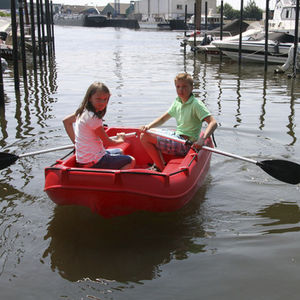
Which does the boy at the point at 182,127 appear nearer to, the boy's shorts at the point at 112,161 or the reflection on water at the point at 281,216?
the boy's shorts at the point at 112,161

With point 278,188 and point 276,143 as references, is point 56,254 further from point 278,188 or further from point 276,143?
point 276,143

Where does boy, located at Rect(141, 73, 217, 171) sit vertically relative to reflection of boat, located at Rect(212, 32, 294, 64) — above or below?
below

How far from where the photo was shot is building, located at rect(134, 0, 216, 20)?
99438mm

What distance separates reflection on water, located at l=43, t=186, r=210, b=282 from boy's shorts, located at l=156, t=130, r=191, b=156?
2.45 ft

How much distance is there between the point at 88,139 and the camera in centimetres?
478

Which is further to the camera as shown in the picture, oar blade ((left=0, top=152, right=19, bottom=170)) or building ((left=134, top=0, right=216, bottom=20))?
building ((left=134, top=0, right=216, bottom=20))

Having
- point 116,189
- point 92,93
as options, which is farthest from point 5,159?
point 116,189

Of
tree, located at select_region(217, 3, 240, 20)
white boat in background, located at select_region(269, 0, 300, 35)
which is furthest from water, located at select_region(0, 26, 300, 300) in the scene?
tree, located at select_region(217, 3, 240, 20)

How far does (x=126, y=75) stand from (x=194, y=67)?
5432mm

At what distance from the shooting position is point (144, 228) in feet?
16.0

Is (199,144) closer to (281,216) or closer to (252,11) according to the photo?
(281,216)

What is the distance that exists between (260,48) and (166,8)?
278 ft

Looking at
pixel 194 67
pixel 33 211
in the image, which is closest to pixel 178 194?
pixel 33 211

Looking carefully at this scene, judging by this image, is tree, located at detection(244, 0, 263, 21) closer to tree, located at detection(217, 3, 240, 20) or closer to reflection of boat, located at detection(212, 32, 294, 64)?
tree, located at detection(217, 3, 240, 20)
